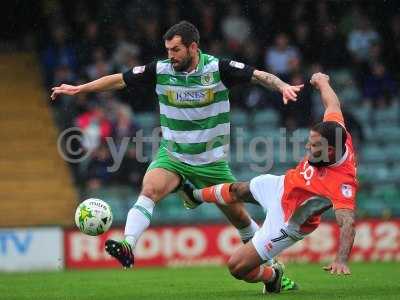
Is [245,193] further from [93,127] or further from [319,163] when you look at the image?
[93,127]

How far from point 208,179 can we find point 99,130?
22.3 feet

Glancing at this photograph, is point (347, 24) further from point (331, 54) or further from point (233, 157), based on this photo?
point (233, 157)

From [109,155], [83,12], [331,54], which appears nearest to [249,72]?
[109,155]

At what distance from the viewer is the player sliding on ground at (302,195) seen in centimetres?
814

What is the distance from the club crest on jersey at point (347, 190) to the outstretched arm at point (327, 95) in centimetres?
84

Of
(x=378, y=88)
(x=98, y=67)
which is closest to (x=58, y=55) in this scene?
(x=98, y=67)

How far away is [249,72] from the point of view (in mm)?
9266

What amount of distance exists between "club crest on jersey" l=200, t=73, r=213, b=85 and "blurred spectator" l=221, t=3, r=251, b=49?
8.02 metres

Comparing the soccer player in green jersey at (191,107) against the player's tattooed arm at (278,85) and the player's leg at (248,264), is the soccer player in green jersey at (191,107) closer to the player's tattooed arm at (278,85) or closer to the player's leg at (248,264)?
the player's tattooed arm at (278,85)

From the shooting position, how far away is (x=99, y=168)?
15.7m

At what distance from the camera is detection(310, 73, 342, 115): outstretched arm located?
8806 millimetres

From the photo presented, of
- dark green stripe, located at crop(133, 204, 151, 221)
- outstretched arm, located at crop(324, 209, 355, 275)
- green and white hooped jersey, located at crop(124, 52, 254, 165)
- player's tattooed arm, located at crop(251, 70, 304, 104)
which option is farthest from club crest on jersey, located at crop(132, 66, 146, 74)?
outstretched arm, located at crop(324, 209, 355, 275)

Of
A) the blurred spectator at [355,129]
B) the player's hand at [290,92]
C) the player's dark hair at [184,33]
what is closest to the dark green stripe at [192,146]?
the player's dark hair at [184,33]

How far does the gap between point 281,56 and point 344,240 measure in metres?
9.54
